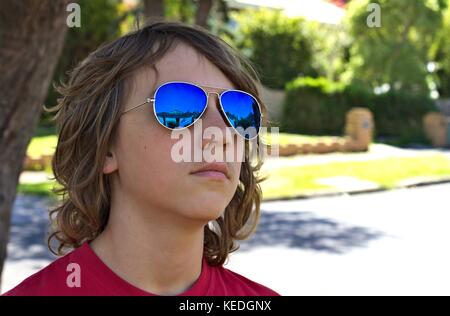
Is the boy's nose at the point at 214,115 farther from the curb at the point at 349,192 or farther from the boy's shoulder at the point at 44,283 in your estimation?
the curb at the point at 349,192

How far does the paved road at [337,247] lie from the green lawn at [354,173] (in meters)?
0.99

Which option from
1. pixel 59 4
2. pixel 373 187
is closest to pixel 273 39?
pixel 373 187

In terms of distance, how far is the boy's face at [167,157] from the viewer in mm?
1571

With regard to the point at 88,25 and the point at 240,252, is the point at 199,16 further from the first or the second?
the point at 88,25

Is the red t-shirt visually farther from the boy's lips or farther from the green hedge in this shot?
the green hedge

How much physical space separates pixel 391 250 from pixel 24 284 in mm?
6753

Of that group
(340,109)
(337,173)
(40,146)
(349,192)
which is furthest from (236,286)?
(340,109)

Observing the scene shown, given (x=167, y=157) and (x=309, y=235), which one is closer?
(x=167, y=157)

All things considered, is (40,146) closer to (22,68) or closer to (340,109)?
(340,109)

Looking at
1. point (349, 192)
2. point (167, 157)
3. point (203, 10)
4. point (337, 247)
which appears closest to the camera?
point (167, 157)

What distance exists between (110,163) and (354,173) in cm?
1342

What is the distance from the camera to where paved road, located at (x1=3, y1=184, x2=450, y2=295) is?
21.4 ft

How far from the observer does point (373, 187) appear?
13.1 meters

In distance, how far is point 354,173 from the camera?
583 inches
